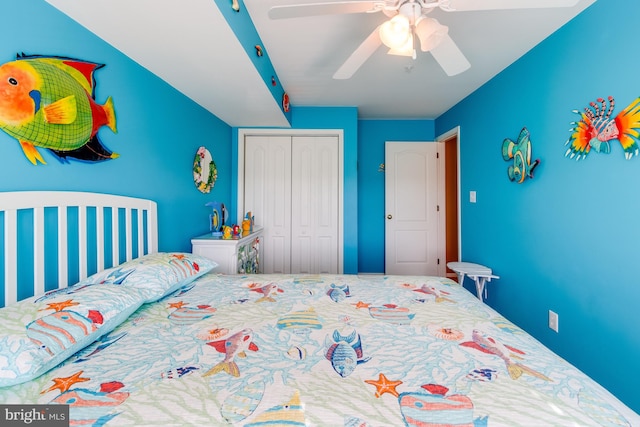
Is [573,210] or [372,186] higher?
[372,186]

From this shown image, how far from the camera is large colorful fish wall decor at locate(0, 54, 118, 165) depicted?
1079 millimetres

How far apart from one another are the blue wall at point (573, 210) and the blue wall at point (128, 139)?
2823 millimetres

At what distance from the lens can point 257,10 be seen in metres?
1.72

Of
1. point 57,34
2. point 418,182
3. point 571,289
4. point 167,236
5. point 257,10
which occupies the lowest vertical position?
point 571,289

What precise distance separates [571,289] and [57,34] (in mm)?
3216

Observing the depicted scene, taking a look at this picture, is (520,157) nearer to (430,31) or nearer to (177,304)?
(430,31)

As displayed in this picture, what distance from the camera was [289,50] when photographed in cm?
218

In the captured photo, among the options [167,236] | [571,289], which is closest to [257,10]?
[167,236]

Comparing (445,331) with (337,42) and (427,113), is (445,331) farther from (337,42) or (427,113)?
(427,113)

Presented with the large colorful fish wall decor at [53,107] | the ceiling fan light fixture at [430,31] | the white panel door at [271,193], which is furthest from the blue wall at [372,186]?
the large colorful fish wall decor at [53,107]

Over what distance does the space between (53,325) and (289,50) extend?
7.14 ft

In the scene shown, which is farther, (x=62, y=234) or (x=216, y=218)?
(x=216, y=218)

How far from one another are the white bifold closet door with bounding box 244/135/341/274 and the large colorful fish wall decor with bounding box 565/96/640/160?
2265mm

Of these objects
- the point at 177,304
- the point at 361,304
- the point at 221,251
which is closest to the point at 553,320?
the point at 361,304
